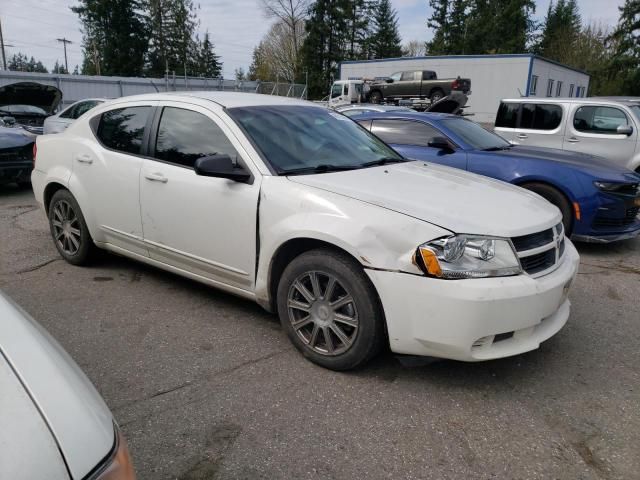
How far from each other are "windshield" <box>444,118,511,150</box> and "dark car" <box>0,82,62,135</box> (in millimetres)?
9451

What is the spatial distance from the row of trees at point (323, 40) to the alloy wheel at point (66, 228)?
1826 inches

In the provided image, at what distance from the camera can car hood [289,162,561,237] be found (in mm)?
2760

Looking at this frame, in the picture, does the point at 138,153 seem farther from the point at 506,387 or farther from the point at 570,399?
the point at 570,399

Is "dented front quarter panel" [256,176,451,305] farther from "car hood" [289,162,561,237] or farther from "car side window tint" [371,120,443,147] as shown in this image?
"car side window tint" [371,120,443,147]

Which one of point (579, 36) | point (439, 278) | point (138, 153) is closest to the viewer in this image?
point (439, 278)

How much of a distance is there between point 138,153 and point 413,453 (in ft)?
9.93

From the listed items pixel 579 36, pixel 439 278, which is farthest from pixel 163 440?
pixel 579 36

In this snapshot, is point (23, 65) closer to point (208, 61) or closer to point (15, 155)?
point (208, 61)

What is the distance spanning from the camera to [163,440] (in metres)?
2.41

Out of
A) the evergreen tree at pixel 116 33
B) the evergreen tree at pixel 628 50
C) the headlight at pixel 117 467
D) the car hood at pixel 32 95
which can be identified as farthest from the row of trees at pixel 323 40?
the headlight at pixel 117 467

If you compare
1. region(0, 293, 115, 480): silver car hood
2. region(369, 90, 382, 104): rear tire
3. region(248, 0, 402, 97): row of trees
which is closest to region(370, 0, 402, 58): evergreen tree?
region(248, 0, 402, 97): row of trees

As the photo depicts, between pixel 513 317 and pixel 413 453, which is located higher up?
pixel 513 317

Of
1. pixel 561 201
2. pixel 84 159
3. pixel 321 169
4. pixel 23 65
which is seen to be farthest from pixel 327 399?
pixel 23 65

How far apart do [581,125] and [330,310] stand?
7545mm
